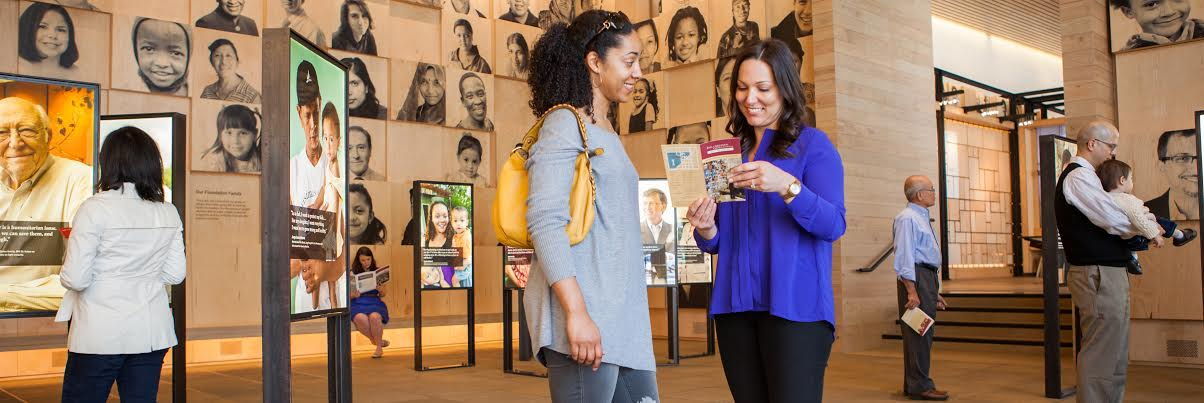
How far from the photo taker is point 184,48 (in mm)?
10094

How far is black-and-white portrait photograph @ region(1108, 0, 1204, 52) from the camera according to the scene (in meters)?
8.58

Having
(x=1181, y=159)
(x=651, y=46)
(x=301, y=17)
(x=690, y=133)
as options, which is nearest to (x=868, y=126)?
(x=690, y=133)

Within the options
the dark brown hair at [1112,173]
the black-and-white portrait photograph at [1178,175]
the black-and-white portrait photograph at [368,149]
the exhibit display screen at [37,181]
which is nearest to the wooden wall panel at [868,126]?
the black-and-white portrait photograph at [1178,175]

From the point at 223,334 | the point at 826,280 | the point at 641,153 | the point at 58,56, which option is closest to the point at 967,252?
the point at 641,153

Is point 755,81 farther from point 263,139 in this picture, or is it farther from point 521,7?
point 521,7

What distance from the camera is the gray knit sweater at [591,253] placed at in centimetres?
219

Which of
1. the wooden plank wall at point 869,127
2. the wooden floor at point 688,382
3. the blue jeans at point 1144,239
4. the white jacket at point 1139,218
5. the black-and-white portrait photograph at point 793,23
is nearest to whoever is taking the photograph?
the white jacket at point 1139,218

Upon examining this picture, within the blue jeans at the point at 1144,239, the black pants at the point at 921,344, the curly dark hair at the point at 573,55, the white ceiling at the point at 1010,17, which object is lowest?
the black pants at the point at 921,344

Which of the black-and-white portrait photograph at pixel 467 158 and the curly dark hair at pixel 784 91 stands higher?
the black-and-white portrait photograph at pixel 467 158

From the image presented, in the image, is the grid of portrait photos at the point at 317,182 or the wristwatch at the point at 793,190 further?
the grid of portrait photos at the point at 317,182

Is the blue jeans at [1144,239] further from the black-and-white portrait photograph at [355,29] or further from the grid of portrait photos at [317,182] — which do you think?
the black-and-white portrait photograph at [355,29]

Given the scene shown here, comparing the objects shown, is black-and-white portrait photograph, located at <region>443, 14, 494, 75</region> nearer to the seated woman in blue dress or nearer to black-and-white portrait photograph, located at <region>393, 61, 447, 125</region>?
black-and-white portrait photograph, located at <region>393, 61, 447, 125</region>

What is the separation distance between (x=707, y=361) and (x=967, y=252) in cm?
1077

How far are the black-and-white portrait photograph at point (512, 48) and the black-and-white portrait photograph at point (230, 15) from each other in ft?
11.5
